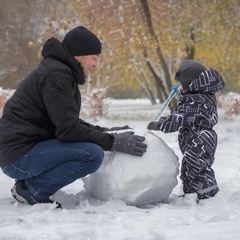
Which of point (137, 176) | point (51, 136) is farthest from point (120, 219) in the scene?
point (51, 136)

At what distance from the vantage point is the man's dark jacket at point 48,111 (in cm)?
305

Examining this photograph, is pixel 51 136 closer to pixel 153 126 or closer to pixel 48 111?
pixel 48 111

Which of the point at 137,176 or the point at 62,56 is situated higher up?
the point at 62,56

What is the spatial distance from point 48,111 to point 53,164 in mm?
395

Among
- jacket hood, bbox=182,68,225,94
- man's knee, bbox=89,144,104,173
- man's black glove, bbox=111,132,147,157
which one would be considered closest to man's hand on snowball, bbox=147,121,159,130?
man's black glove, bbox=111,132,147,157

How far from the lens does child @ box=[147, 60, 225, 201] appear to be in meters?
3.54

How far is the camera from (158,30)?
1280 cm

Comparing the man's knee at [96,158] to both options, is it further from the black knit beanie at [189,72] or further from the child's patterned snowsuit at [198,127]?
the black knit beanie at [189,72]

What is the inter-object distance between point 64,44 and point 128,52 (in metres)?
11.5

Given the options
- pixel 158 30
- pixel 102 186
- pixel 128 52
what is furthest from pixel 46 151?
pixel 128 52

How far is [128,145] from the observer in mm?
3262

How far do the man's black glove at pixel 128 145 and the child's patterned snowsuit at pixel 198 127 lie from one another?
1.02 ft

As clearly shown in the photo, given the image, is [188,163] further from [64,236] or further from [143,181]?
[64,236]

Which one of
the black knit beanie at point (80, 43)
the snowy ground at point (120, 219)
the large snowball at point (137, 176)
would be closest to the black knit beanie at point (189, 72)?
the large snowball at point (137, 176)
